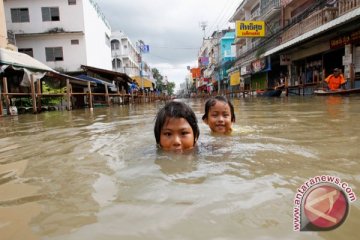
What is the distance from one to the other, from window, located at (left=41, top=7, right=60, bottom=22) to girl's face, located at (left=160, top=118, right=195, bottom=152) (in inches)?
1004

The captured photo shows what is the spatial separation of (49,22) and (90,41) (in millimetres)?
3334

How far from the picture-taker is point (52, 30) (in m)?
25.4

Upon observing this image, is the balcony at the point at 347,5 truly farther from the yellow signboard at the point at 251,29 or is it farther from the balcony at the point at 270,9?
the yellow signboard at the point at 251,29

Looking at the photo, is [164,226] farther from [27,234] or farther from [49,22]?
[49,22]

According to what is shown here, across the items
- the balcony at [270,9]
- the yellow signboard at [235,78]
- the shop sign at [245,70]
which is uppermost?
the balcony at [270,9]

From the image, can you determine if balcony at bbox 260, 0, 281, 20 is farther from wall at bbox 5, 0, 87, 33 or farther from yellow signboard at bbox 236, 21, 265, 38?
wall at bbox 5, 0, 87, 33

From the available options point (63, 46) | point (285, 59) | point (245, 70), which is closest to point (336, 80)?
point (285, 59)

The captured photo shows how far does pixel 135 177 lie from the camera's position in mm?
2404

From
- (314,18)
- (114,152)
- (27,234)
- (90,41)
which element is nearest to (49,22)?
(90,41)

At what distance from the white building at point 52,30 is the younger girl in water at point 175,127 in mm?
24318

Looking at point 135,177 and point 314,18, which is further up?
point 314,18

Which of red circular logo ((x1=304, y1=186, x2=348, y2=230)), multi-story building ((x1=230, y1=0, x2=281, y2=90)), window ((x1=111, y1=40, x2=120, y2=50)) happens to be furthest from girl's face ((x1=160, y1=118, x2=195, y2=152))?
window ((x1=111, y1=40, x2=120, y2=50))

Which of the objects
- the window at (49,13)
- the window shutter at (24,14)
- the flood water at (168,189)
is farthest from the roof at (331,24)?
the window shutter at (24,14)

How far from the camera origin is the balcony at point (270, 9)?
81.0 feet
